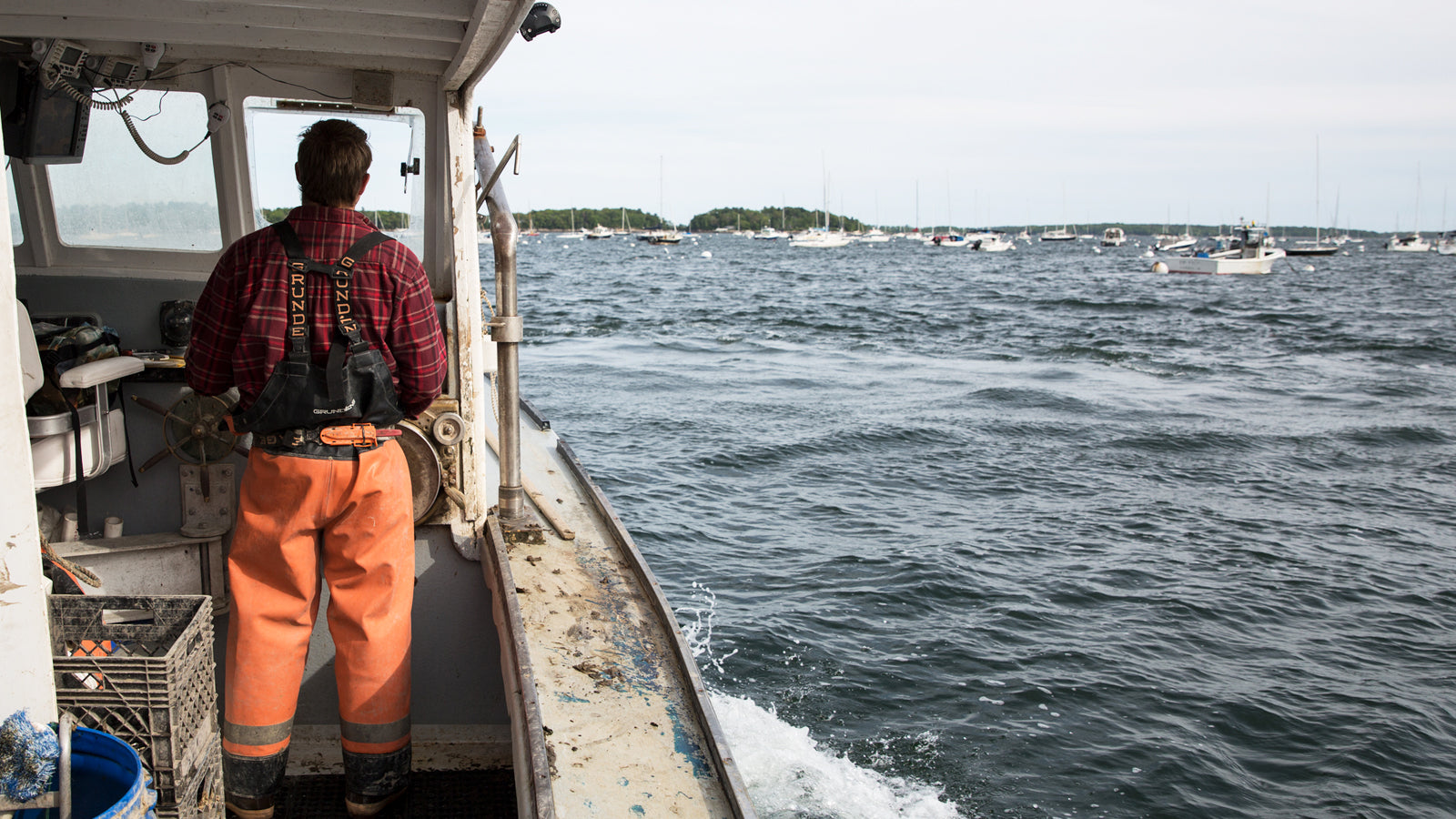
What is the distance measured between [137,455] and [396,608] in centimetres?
133

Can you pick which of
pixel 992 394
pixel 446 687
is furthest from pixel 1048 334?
→ pixel 446 687

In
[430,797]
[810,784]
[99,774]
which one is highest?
[99,774]

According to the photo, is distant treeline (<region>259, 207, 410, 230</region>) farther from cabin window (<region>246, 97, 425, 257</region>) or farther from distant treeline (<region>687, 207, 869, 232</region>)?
distant treeline (<region>687, 207, 869, 232</region>)

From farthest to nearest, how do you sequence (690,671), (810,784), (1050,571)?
1. (1050,571)
2. (810,784)
3. (690,671)

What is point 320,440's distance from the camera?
2633 mm

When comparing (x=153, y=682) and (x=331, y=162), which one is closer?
(x=153, y=682)

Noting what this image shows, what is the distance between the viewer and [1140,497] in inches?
388

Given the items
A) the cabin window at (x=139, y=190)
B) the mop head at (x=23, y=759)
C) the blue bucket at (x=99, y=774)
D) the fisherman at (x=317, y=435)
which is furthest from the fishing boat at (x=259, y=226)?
the mop head at (x=23, y=759)

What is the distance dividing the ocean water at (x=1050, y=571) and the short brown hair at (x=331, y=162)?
347 cm

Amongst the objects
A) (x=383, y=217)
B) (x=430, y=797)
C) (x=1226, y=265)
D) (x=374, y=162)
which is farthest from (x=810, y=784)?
(x=1226, y=265)

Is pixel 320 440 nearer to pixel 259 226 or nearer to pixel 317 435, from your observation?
pixel 317 435

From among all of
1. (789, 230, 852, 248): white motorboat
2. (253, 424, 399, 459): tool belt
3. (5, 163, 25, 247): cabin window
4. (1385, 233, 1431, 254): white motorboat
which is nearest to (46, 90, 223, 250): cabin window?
(5, 163, 25, 247): cabin window

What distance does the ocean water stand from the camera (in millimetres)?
5438

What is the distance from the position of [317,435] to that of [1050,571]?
6.50m
